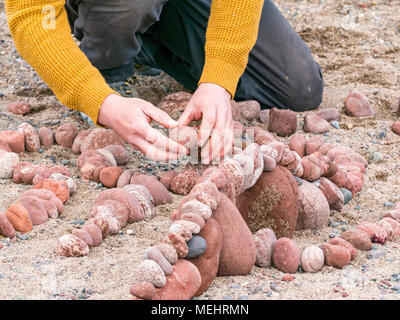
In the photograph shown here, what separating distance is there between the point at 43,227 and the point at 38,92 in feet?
4.52

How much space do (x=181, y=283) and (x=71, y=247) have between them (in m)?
0.39

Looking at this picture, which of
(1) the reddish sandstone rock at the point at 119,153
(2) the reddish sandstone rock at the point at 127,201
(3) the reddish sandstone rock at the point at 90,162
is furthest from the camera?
(1) the reddish sandstone rock at the point at 119,153

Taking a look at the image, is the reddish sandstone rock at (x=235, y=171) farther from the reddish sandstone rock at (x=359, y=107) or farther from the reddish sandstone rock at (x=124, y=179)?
the reddish sandstone rock at (x=359, y=107)

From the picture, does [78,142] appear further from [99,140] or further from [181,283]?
[181,283]

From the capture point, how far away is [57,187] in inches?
75.7

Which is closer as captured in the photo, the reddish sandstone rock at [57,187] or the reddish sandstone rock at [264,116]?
the reddish sandstone rock at [57,187]

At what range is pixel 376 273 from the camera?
151 centimetres

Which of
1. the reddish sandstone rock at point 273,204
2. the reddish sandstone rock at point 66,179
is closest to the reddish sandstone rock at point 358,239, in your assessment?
the reddish sandstone rock at point 273,204

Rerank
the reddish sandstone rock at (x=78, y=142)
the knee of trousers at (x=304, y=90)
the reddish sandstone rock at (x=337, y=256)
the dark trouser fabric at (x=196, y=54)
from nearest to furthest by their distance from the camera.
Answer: the reddish sandstone rock at (x=337, y=256)
the reddish sandstone rock at (x=78, y=142)
the dark trouser fabric at (x=196, y=54)
the knee of trousers at (x=304, y=90)

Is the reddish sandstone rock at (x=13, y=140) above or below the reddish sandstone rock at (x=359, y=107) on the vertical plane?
below

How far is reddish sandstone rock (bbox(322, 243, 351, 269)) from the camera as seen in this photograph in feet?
5.13

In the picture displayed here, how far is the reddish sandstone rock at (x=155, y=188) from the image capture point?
193 centimetres

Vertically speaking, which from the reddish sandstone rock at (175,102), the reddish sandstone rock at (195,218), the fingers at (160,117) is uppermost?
the fingers at (160,117)

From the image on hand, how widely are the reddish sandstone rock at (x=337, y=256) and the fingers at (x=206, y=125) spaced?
0.55 m
